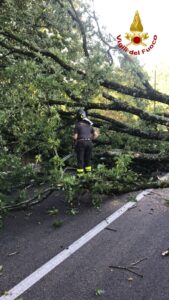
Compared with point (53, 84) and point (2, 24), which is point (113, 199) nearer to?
point (53, 84)

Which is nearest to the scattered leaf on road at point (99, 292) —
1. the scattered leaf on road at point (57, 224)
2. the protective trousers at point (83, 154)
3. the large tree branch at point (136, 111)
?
the scattered leaf on road at point (57, 224)

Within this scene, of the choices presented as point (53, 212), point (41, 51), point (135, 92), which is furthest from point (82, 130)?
point (53, 212)

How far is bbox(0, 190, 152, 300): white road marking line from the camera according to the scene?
4488 millimetres

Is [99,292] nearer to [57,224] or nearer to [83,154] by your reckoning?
[57,224]

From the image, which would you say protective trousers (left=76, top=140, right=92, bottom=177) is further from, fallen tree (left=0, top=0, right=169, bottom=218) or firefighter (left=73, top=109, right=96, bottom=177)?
fallen tree (left=0, top=0, right=169, bottom=218)

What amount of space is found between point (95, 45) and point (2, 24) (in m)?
2.41

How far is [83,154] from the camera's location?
9.01 m

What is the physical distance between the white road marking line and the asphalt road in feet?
0.25

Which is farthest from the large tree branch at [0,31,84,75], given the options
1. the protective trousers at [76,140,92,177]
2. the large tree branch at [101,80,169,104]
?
the protective trousers at [76,140,92,177]

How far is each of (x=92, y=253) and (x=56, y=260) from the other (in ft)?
1.85

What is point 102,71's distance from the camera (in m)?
8.04

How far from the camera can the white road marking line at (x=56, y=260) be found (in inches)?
177

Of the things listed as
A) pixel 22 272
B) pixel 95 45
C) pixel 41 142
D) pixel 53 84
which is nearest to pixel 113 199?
pixel 41 142

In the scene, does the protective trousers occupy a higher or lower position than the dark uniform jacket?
lower
